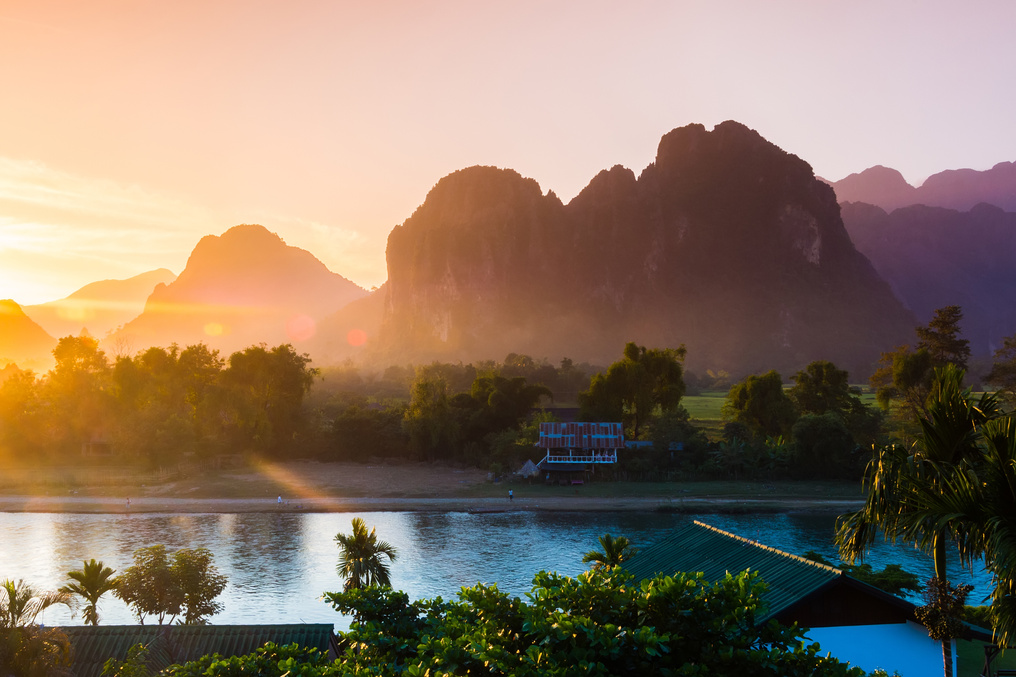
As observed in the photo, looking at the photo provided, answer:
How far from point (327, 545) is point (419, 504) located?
13054mm

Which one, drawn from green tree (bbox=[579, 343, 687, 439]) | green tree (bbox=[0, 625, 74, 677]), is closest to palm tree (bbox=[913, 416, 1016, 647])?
green tree (bbox=[0, 625, 74, 677])

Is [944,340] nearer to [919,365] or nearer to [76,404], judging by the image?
[919,365]

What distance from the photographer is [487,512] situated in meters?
55.5

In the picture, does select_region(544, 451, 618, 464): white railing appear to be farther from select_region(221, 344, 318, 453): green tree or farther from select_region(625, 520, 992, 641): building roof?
select_region(625, 520, 992, 641): building roof

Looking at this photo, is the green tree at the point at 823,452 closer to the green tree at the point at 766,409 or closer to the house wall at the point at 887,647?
the green tree at the point at 766,409

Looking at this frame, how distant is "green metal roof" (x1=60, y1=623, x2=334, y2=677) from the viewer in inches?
767

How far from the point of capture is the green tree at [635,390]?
7481 centimetres

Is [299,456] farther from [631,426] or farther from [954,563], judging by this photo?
[954,563]

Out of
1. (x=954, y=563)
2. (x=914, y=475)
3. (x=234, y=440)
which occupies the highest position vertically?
(x=914, y=475)

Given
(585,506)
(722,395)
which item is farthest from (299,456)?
(722,395)

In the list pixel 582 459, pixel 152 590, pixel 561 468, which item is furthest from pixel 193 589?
pixel 582 459

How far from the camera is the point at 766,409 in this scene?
71.6 m

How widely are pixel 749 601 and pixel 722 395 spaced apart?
131 m

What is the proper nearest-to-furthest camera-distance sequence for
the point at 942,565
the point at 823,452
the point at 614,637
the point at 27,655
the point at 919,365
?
the point at 614,637, the point at 942,565, the point at 27,655, the point at 823,452, the point at 919,365
